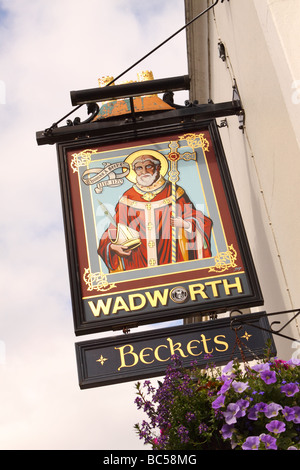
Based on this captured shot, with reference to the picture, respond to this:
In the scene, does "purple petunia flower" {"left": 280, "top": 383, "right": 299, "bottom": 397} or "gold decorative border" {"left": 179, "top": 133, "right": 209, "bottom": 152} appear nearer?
"purple petunia flower" {"left": 280, "top": 383, "right": 299, "bottom": 397}

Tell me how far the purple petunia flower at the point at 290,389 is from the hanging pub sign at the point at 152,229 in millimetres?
2051

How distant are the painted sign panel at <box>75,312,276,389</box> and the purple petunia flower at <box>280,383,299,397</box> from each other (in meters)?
1.61

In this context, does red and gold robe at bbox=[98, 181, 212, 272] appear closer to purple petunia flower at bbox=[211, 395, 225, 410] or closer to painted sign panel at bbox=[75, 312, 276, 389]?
painted sign panel at bbox=[75, 312, 276, 389]

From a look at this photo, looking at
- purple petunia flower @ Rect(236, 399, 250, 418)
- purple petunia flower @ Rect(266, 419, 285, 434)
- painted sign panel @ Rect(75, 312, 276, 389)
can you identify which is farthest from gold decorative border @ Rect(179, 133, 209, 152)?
purple petunia flower @ Rect(266, 419, 285, 434)

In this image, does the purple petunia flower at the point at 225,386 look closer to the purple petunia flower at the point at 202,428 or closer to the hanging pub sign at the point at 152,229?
the purple petunia flower at the point at 202,428

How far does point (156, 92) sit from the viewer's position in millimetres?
6246

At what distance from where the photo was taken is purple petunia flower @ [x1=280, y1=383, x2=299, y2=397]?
293 centimetres

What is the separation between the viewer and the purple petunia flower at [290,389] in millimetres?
2926

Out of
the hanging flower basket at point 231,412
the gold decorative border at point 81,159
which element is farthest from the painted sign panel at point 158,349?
the gold decorative border at point 81,159

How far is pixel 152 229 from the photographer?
18.7 feet

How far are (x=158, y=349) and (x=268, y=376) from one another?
1833mm

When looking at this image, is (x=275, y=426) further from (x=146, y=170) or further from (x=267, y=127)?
(x=146, y=170)
